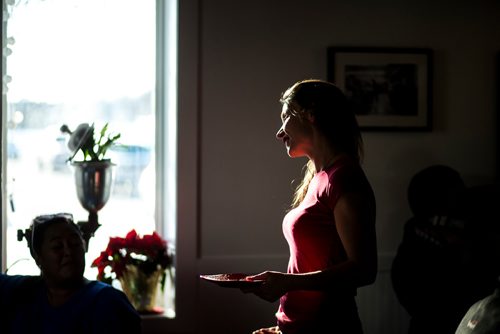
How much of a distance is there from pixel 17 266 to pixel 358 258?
218 centimetres

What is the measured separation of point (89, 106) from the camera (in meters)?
3.46

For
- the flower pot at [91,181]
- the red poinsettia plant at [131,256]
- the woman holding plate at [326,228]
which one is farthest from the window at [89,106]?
the woman holding plate at [326,228]

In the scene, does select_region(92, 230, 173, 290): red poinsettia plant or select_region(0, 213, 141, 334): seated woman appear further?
select_region(92, 230, 173, 290): red poinsettia plant

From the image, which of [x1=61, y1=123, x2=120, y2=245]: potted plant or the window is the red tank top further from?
the window

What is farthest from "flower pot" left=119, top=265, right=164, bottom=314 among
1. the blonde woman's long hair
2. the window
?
the blonde woman's long hair

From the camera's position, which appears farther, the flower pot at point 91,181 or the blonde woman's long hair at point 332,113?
the flower pot at point 91,181

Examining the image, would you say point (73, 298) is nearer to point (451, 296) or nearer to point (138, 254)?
point (138, 254)

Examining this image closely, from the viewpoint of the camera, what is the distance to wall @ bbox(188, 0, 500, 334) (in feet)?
10.6

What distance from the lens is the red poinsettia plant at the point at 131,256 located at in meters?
3.19

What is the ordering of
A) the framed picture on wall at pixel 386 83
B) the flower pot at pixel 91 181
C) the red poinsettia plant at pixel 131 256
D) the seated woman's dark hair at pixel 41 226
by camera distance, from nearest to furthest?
the seated woman's dark hair at pixel 41 226, the flower pot at pixel 91 181, the red poinsettia plant at pixel 131 256, the framed picture on wall at pixel 386 83

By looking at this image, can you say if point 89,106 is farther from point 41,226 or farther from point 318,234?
point 318,234

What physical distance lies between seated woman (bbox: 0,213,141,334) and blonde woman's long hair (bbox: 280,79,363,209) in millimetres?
757

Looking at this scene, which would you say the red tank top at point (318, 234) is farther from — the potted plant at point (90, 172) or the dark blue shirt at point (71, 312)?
the potted plant at point (90, 172)

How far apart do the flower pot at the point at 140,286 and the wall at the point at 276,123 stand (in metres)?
0.22
